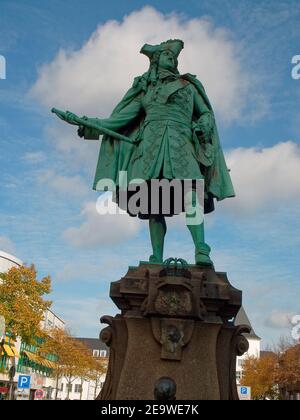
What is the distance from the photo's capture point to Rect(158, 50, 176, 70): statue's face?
7945 mm

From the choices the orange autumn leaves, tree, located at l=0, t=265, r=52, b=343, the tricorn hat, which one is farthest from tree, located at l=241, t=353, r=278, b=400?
the tricorn hat

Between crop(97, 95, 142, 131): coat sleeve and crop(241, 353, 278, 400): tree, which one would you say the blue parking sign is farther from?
crop(241, 353, 278, 400): tree

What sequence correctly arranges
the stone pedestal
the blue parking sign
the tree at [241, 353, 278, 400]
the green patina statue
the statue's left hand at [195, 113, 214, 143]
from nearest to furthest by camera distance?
the stone pedestal
the green patina statue
the statue's left hand at [195, 113, 214, 143]
the blue parking sign
the tree at [241, 353, 278, 400]

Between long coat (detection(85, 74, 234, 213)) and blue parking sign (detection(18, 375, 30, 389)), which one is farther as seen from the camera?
blue parking sign (detection(18, 375, 30, 389))

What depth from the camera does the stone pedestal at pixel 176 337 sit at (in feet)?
20.3

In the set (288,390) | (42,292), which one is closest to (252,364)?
(288,390)

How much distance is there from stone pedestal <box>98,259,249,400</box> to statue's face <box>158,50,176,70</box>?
2913mm

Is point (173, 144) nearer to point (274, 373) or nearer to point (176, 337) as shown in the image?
point (176, 337)

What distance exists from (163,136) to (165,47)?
1.39 metres

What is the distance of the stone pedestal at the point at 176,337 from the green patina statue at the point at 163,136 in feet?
2.93

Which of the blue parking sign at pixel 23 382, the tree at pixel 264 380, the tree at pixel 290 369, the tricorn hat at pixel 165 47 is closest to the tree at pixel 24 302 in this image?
the blue parking sign at pixel 23 382

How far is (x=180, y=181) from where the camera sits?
7367 millimetres

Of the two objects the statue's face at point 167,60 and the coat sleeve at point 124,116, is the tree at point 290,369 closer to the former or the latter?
the coat sleeve at point 124,116
